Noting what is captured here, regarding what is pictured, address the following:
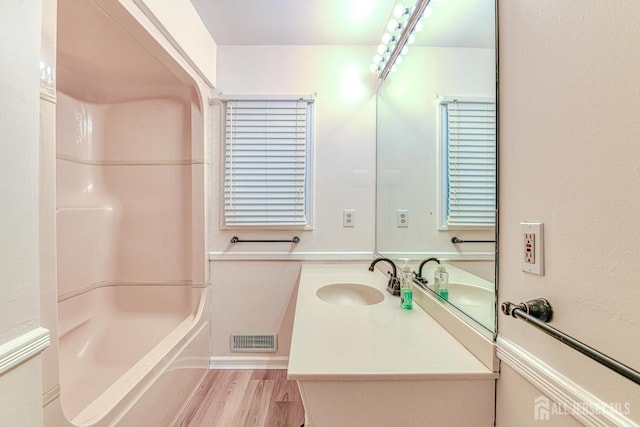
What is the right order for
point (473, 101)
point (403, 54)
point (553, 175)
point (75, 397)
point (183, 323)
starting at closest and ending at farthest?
point (553, 175) < point (473, 101) < point (75, 397) < point (403, 54) < point (183, 323)

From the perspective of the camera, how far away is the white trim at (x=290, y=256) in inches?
74.3

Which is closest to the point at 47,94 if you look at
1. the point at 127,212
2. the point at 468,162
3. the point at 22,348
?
the point at 22,348

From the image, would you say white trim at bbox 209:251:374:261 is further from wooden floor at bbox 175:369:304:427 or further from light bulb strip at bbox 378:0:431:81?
light bulb strip at bbox 378:0:431:81

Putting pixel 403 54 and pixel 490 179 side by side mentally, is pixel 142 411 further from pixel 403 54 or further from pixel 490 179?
pixel 403 54

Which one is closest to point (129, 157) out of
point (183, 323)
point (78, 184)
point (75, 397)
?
point (78, 184)

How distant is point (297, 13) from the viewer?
61.9 inches

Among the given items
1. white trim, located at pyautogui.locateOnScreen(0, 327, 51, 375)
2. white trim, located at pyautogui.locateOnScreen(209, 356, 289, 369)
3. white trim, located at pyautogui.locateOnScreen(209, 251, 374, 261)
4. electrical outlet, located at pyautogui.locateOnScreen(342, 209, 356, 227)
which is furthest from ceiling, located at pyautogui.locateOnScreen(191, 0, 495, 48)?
white trim, located at pyautogui.locateOnScreen(209, 356, 289, 369)

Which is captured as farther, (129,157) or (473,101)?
(129,157)

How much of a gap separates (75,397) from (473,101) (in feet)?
7.64

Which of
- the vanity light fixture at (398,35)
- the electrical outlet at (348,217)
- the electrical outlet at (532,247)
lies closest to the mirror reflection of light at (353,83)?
the vanity light fixture at (398,35)

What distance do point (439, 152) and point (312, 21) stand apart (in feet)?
3.88

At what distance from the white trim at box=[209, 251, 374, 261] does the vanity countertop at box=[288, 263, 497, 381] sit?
628 mm

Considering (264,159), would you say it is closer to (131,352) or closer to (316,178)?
(316,178)

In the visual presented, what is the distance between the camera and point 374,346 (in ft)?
2.84
